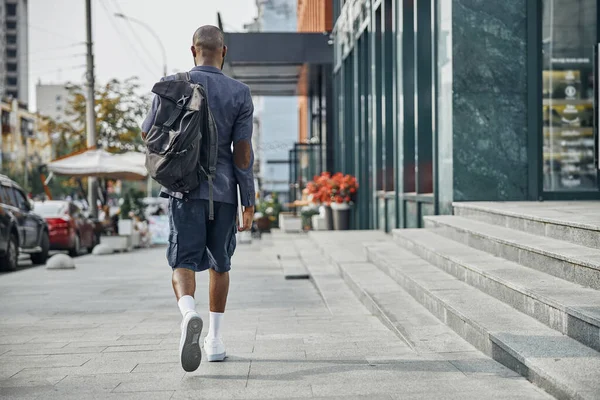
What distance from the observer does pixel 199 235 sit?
205 inches

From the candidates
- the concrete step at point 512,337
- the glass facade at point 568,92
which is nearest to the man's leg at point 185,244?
the concrete step at point 512,337

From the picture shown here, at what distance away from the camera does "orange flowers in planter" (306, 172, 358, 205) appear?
2181 centimetres

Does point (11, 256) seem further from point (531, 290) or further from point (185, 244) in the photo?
point (531, 290)

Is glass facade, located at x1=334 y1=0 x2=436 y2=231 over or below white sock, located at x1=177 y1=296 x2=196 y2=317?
over

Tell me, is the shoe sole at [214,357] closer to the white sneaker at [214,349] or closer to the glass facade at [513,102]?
the white sneaker at [214,349]

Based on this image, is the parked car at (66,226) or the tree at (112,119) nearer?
the parked car at (66,226)

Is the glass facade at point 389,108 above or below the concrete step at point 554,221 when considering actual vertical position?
above

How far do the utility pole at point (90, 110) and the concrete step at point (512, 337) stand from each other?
19.3 m

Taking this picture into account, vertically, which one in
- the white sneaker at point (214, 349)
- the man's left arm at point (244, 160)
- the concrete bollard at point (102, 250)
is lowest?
the concrete bollard at point (102, 250)

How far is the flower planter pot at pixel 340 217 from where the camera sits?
2220cm

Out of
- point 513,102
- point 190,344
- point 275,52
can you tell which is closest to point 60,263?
point 513,102

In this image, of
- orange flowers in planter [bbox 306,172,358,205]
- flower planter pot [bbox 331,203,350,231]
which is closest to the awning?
orange flowers in planter [bbox 306,172,358,205]

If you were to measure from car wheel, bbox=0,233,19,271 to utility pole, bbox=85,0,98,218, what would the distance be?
9770 millimetres

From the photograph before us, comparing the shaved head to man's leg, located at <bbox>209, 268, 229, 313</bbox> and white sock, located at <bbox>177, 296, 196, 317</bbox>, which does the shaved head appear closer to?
man's leg, located at <bbox>209, 268, 229, 313</bbox>
